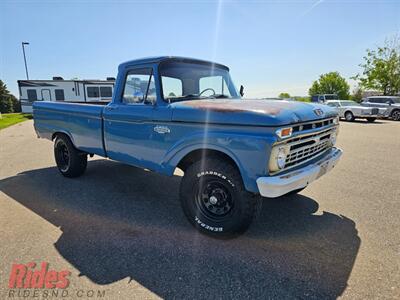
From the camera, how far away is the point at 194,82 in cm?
398

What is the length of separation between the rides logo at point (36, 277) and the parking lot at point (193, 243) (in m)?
0.08

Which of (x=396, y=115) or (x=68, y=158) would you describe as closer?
(x=68, y=158)

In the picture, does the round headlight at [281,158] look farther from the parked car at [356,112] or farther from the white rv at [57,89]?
the white rv at [57,89]

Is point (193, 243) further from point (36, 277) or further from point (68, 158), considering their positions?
point (68, 158)

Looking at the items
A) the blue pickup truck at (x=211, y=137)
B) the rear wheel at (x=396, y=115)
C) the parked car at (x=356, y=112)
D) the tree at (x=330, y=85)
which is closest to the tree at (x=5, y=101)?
the parked car at (x=356, y=112)

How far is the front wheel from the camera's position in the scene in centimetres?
288

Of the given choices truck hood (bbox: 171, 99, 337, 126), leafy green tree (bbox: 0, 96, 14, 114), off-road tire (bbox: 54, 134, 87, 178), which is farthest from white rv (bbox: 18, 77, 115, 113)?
leafy green tree (bbox: 0, 96, 14, 114)

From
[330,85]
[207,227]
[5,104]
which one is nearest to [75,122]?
[207,227]

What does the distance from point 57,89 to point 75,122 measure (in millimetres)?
22330

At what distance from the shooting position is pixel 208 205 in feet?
10.5

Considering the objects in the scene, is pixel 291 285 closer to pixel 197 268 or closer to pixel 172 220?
pixel 197 268

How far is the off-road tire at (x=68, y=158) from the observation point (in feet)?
17.2

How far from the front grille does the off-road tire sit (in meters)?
4.12

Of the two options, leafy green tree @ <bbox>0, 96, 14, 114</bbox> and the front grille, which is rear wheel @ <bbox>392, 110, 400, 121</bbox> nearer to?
the front grille
